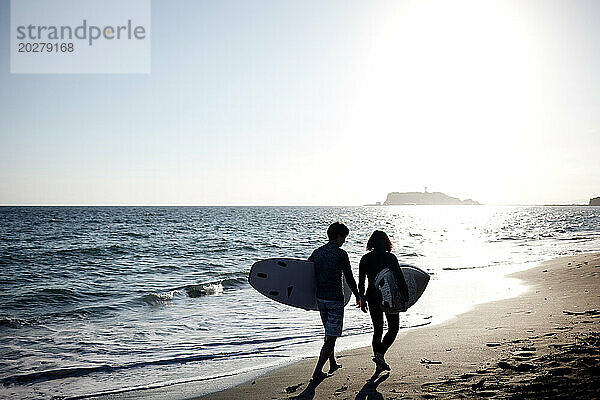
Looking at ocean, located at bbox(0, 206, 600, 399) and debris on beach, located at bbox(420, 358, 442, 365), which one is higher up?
debris on beach, located at bbox(420, 358, 442, 365)

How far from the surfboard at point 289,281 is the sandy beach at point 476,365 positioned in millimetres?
909

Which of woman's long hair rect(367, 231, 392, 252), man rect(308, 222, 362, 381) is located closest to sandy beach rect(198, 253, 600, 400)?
man rect(308, 222, 362, 381)

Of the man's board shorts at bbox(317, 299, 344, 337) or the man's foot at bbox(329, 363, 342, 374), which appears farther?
the man's foot at bbox(329, 363, 342, 374)

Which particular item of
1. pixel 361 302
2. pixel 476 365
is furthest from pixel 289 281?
pixel 476 365

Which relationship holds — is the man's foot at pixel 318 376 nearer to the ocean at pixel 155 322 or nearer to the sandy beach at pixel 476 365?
the sandy beach at pixel 476 365

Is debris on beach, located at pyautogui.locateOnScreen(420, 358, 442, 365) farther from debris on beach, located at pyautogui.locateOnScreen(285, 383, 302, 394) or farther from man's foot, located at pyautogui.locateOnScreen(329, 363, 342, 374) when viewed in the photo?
debris on beach, located at pyautogui.locateOnScreen(285, 383, 302, 394)

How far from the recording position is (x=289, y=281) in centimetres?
761

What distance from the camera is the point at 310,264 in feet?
23.0

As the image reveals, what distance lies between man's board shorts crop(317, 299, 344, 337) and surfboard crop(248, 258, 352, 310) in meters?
0.70

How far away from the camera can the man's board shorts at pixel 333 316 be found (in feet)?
20.5

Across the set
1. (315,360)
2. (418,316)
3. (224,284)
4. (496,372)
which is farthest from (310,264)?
(224,284)

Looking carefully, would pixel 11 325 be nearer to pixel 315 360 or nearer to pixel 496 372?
pixel 315 360

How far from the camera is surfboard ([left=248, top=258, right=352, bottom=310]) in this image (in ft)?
24.0

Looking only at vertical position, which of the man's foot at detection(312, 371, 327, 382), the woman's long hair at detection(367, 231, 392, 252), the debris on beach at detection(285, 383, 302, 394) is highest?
the woman's long hair at detection(367, 231, 392, 252)
